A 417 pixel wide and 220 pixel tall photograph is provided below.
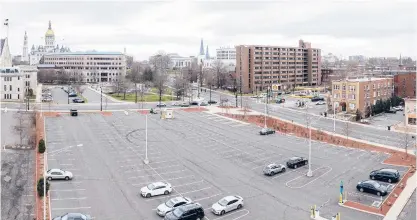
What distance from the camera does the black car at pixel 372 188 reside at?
2428 centimetres

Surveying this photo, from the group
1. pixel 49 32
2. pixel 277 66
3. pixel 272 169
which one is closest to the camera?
pixel 272 169

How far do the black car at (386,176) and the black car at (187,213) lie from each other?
13.2m

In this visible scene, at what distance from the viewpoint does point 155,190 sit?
23.4 metres

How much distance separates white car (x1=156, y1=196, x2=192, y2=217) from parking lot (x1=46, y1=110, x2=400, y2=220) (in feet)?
1.63

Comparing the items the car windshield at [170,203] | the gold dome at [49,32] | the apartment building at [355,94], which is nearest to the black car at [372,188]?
the car windshield at [170,203]

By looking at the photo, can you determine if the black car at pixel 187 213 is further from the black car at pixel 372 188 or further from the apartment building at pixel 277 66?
the apartment building at pixel 277 66

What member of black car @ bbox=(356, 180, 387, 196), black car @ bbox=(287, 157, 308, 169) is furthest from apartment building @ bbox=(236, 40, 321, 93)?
black car @ bbox=(356, 180, 387, 196)

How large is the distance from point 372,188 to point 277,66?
77.5m

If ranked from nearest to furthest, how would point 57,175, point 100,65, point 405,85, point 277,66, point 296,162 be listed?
point 57,175
point 296,162
point 405,85
point 277,66
point 100,65

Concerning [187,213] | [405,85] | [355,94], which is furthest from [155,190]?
[405,85]

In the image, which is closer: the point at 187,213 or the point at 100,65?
the point at 187,213

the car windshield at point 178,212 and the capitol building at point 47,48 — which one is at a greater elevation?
the capitol building at point 47,48

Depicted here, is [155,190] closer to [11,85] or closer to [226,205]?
[226,205]

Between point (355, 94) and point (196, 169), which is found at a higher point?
point (355, 94)
